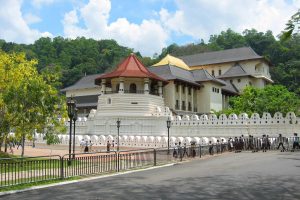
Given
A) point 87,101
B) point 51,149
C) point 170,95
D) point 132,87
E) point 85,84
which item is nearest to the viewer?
point 51,149

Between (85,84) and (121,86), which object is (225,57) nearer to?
(85,84)

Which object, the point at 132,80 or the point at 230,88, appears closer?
the point at 132,80

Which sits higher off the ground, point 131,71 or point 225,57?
point 225,57

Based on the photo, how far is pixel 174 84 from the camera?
53.2m

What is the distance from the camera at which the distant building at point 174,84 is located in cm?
4497

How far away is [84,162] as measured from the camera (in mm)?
15844

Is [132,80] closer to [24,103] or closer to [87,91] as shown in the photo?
[87,91]

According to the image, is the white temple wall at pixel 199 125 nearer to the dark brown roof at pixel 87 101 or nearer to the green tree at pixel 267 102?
the green tree at pixel 267 102

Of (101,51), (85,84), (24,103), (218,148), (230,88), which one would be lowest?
(218,148)

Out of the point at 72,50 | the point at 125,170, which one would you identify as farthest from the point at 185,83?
the point at 72,50

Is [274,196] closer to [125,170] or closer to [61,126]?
[125,170]

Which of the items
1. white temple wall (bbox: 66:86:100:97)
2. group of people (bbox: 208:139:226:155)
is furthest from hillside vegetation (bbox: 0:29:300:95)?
group of people (bbox: 208:139:226:155)

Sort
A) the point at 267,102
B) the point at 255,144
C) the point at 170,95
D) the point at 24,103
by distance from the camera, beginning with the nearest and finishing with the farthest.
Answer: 1. the point at 24,103
2. the point at 255,144
3. the point at 267,102
4. the point at 170,95

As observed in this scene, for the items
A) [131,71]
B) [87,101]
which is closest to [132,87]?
[131,71]
